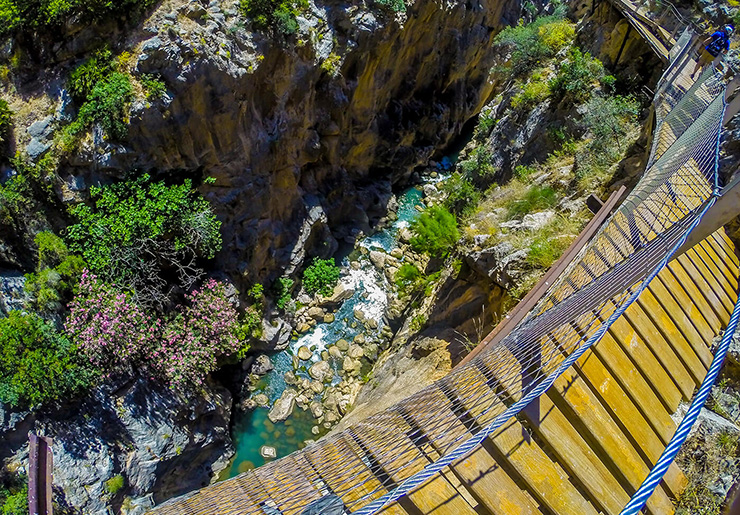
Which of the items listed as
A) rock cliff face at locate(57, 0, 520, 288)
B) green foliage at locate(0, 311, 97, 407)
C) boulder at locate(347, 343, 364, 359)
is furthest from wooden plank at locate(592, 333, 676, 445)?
boulder at locate(347, 343, 364, 359)

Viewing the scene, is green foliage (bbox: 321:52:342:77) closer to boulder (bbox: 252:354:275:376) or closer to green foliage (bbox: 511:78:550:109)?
green foliage (bbox: 511:78:550:109)

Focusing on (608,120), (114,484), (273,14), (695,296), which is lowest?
(114,484)

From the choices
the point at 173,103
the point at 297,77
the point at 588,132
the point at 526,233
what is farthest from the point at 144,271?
the point at 588,132

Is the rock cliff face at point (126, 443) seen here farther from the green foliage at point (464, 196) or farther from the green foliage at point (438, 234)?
the green foliage at point (464, 196)

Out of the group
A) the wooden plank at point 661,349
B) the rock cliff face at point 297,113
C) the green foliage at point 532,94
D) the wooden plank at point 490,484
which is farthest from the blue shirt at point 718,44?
the wooden plank at point 490,484

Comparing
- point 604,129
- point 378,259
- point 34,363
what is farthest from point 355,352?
point 604,129

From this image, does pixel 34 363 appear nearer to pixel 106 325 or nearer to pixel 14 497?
pixel 106 325
